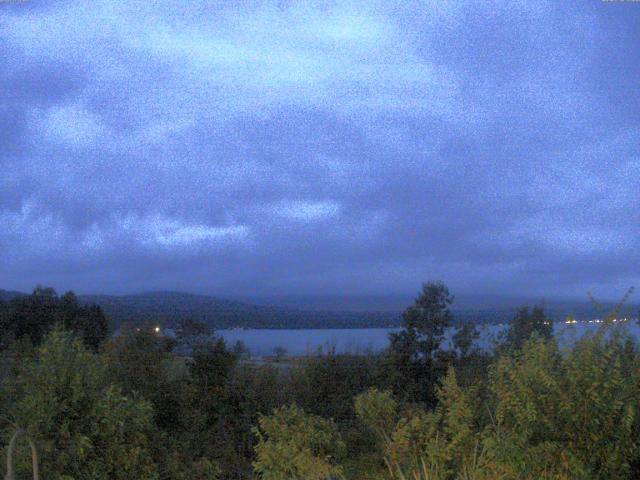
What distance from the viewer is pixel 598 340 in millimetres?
6809

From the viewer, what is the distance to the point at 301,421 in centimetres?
749

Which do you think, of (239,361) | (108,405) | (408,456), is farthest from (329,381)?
(108,405)

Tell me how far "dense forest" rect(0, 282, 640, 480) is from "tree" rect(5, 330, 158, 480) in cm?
1

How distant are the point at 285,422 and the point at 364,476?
1628mm

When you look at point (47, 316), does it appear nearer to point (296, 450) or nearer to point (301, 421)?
point (301, 421)

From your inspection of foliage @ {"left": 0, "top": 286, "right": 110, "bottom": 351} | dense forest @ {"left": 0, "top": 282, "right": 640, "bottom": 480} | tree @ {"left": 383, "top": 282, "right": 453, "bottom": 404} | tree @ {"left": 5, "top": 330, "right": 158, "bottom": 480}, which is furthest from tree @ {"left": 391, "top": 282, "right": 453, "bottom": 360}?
tree @ {"left": 5, "top": 330, "right": 158, "bottom": 480}

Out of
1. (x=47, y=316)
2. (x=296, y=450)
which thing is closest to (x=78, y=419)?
(x=296, y=450)

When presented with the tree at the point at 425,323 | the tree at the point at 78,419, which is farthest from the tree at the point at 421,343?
the tree at the point at 78,419

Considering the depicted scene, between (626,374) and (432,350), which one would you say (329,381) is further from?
(626,374)

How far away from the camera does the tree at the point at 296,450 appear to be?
23.4ft

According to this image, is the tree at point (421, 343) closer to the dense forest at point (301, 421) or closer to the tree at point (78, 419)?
the dense forest at point (301, 421)

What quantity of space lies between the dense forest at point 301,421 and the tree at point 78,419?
0.01 metres

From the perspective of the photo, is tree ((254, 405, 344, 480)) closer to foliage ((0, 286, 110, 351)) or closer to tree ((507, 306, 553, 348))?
tree ((507, 306, 553, 348))

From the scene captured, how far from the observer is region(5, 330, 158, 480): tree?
6.74 meters
